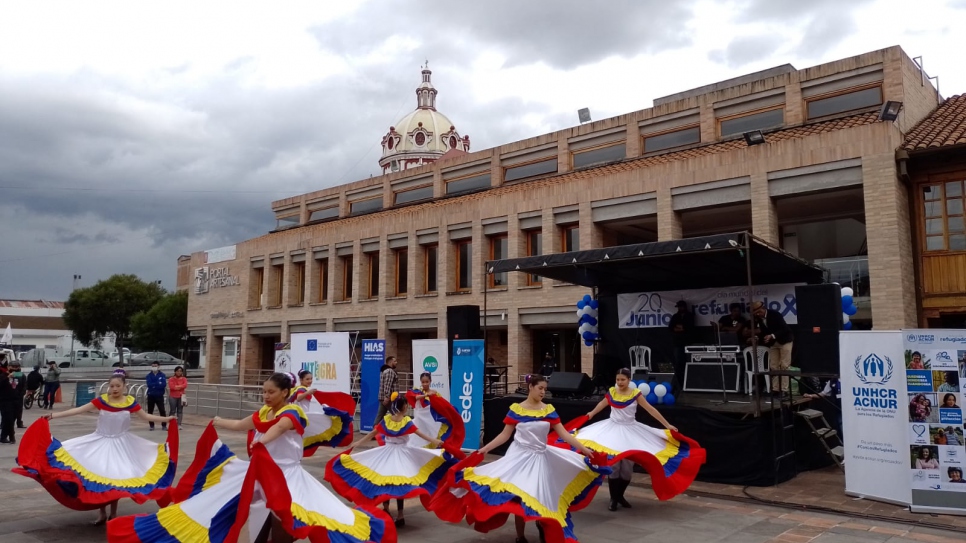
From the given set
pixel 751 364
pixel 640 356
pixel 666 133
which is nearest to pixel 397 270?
pixel 666 133

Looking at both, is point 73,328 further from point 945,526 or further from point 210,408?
point 945,526

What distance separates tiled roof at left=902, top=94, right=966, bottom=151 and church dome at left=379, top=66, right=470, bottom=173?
5003cm

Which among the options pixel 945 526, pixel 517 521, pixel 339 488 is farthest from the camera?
pixel 945 526

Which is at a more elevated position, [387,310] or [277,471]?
[387,310]

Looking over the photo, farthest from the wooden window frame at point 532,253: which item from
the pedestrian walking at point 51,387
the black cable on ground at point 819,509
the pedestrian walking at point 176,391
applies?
the pedestrian walking at point 51,387

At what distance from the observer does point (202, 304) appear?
36844 mm

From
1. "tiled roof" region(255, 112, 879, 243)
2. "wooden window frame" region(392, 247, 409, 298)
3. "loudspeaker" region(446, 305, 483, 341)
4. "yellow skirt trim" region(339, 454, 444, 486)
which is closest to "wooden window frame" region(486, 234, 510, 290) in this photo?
"tiled roof" region(255, 112, 879, 243)

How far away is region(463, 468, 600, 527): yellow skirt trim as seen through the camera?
21.2 feet

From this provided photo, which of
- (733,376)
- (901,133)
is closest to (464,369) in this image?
(733,376)

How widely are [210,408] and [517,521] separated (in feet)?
61.6

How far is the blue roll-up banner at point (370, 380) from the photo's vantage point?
16250 mm

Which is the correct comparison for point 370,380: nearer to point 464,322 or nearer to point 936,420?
point 464,322

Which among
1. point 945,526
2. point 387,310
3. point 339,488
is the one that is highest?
point 387,310

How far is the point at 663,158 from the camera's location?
21.3 metres
